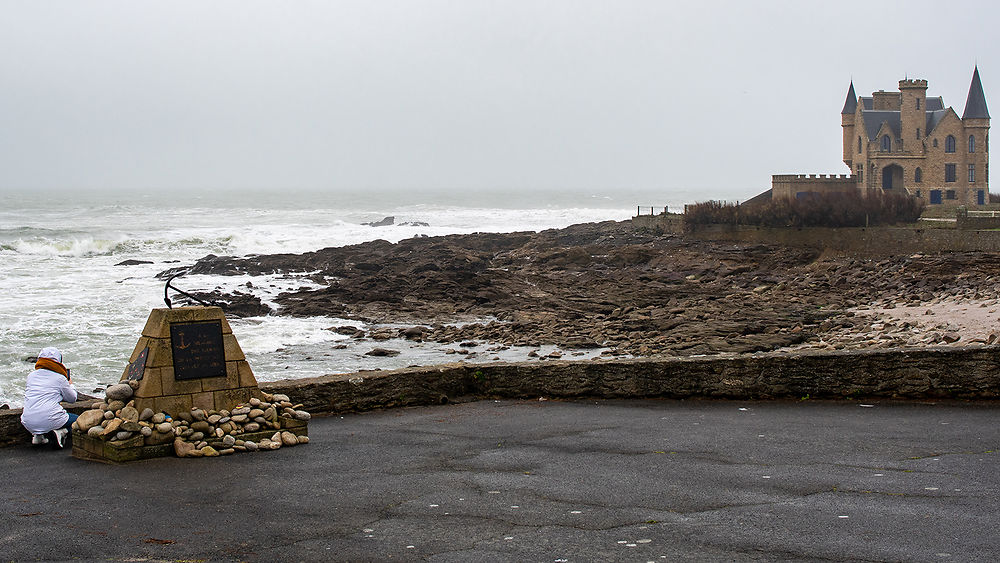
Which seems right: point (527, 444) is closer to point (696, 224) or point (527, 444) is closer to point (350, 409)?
point (350, 409)

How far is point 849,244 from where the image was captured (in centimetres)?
4097

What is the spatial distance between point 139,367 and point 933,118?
6902 centimetres

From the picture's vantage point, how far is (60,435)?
8.75 meters

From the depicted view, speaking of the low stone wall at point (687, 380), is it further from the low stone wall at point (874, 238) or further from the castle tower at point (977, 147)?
the castle tower at point (977, 147)

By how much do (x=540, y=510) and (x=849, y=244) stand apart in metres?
37.6

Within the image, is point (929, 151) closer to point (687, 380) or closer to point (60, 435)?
point (687, 380)

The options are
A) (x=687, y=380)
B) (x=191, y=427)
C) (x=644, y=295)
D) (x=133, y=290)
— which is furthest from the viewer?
(x=133, y=290)

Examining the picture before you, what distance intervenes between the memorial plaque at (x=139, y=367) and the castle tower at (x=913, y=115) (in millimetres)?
66606

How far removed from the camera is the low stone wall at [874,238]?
36.2 meters

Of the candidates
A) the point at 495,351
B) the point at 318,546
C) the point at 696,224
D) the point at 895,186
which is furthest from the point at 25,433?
the point at 895,186

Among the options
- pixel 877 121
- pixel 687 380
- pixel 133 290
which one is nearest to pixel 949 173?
pixel 877 121

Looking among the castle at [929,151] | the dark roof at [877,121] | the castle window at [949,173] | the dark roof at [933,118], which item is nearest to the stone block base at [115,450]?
the castle at [929,151]

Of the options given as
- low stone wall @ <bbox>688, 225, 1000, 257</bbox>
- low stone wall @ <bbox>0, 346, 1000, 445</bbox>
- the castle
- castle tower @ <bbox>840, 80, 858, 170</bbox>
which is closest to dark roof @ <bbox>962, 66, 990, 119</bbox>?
the castle

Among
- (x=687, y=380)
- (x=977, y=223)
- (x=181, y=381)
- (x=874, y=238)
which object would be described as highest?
(x=977, y=223)
